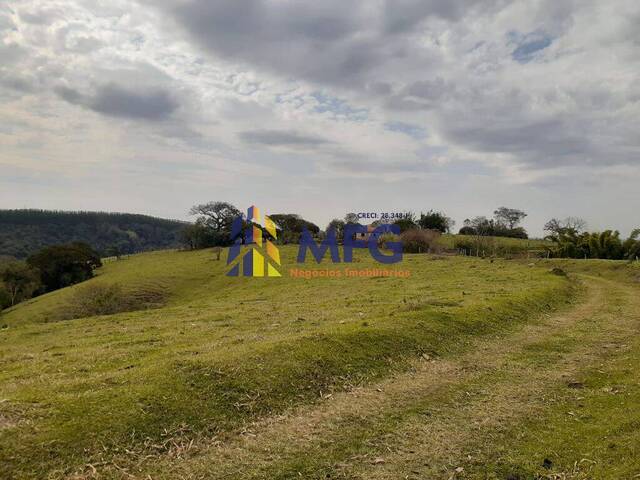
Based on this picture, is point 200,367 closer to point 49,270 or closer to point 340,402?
point 340,402

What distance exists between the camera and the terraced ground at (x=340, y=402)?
7.16 m

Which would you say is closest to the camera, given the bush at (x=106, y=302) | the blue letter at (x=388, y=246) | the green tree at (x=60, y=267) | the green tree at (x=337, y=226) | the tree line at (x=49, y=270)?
the bush at (x=106, y=302)

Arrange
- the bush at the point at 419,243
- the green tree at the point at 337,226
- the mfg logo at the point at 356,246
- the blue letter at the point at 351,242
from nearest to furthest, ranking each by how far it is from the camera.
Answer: the mfg logo at the point at 356,246 → the blue letter at the point at 351,242 → the bush at the point at 419,243 → the green tree at the point at 337,226

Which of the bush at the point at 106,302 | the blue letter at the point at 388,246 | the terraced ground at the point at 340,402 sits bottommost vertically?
the bush at the point at 106,302

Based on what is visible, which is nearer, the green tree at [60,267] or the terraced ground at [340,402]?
the terraced ground at [340,402]

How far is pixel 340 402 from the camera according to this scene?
32.2 feet

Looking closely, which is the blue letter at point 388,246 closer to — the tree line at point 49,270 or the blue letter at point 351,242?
the blue letter at point 351,242

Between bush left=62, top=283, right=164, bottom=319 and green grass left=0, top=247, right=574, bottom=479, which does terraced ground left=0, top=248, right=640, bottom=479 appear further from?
bush left=62, top=283, right=164, bottom=319

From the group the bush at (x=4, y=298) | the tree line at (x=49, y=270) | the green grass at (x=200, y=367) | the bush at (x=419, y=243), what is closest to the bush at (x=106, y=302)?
the green grass at (x=200, y=367)

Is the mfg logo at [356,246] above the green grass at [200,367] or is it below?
above

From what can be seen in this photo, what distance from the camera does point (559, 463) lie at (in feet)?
24.1

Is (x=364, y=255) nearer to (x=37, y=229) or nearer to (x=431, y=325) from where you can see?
(x=431, y=325)

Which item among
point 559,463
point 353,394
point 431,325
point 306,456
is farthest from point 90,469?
point 431,325

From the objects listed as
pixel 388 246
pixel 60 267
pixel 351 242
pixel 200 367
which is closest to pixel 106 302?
pixel 200 367
